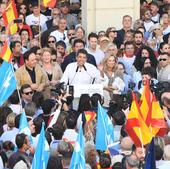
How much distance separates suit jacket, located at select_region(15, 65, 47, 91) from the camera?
49.1 ft

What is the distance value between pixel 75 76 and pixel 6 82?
2246 mm

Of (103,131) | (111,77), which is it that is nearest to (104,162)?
(103,131)

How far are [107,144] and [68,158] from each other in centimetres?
121

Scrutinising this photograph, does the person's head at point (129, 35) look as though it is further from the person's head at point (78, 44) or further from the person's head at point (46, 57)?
the person's head at point (46, 57)

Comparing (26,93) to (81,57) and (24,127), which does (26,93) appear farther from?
(24,127)

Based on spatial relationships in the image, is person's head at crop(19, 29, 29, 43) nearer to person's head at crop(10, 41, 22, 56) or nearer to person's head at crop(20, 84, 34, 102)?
person's head at crop(10, 41, 22, 56)

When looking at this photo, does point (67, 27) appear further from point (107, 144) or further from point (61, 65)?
Result: point (107, 144)

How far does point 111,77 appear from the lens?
49.8 ft

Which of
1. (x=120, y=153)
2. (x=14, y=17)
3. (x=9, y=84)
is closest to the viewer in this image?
(x=120, y=153)

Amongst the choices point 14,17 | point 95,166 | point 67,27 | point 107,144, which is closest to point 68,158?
point 95,166

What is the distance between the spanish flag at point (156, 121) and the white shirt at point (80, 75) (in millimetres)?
2887

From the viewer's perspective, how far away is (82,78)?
1497 centimetres

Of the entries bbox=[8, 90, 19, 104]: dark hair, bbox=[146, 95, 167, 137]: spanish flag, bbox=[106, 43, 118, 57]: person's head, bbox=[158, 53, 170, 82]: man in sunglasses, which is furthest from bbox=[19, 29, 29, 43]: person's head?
bbox=[146, 95, 167, 137]: spanish flag

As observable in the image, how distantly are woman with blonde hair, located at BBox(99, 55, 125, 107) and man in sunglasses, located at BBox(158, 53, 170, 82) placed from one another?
71cm
